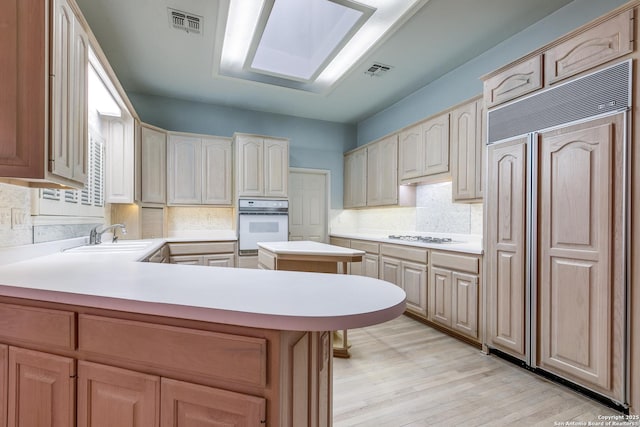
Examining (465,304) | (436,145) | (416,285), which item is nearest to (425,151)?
(436,145)

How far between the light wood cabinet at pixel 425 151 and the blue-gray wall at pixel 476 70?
1.38 feet

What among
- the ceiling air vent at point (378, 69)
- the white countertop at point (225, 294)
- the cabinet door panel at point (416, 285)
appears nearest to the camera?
the white countertop at point (225, 294)

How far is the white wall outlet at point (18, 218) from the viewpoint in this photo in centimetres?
180

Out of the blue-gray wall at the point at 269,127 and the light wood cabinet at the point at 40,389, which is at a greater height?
the blue-gray wall at the point at 269,127

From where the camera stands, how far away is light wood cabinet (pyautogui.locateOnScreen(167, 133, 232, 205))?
439 cm

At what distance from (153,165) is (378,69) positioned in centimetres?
330

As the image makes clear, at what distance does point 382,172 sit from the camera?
462cm

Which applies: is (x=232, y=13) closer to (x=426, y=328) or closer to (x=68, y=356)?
(x=68, y=356)

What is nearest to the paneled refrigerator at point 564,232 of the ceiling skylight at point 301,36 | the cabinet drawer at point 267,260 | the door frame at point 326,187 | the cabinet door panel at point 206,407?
the ceiling skylight at point 301,36

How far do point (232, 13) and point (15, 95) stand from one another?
6.55 ft

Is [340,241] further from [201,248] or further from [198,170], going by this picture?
[198,170]

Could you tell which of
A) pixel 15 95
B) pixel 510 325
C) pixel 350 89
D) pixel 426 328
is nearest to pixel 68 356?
pixel 15 95

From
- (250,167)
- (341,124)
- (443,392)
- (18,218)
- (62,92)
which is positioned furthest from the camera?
(341,124)

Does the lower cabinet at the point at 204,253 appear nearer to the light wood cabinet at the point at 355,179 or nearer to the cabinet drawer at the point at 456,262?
the light wood cabinet at the point at 355,179
